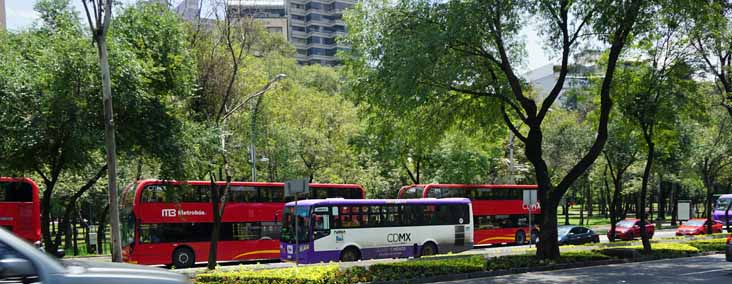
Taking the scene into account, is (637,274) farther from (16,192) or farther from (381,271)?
(16,192)

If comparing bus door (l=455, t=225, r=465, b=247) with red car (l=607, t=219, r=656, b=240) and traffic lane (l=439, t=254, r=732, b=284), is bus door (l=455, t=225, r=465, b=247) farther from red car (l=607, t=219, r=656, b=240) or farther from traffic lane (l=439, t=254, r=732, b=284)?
red car (l=607, t=219, r=656, b=240)

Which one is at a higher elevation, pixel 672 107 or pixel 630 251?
pixel 672 107

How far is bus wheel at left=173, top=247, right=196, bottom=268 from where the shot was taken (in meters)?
26.6

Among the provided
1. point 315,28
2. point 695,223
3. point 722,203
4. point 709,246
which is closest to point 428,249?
point 709,246

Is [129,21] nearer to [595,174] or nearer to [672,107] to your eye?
[672,107]

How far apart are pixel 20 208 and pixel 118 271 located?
18.5 m

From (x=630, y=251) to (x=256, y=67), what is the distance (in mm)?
24022

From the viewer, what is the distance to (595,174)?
54.4 m

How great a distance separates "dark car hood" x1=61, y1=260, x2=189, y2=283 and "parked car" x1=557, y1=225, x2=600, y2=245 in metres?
31.6

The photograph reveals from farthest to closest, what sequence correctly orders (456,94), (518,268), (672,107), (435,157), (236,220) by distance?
1. (435,157)
2. (236,220)
3. (672,107)
4. (456,94)
5. (518,268)

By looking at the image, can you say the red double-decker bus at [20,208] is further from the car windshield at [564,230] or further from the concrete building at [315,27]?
the concrete building at [315,27]

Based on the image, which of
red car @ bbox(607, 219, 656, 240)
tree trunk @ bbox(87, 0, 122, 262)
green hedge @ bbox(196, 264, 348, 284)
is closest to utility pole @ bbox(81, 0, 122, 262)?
tree trunk @ bbox(87, 0, 122, 262)

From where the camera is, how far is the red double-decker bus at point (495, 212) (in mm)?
35406

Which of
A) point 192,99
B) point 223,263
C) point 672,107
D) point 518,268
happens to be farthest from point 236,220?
point 672,107
